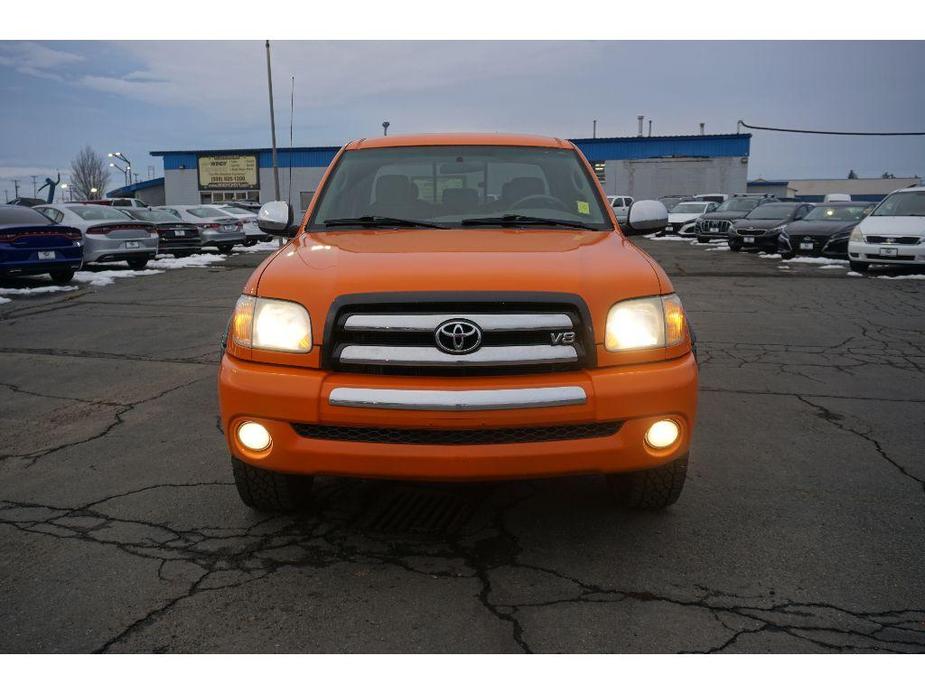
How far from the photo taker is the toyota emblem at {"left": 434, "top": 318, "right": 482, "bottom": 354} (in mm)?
2844

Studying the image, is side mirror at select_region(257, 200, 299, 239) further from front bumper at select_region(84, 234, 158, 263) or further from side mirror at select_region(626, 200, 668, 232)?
front bumper at select_region(84, 234, 158, 263)

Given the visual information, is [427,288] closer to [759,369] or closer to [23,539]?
[23,539]

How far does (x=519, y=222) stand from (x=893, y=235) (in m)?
13.1

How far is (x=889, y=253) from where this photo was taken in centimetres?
1434

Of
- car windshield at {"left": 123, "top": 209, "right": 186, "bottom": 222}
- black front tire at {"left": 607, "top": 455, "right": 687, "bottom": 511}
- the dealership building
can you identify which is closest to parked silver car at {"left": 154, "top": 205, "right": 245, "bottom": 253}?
car windshield at {"left": 123, "top": 209, "right": 186, "bottom": 222}

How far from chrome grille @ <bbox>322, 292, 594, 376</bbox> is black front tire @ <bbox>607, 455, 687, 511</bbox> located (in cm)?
73

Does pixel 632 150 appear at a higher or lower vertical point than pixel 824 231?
higher

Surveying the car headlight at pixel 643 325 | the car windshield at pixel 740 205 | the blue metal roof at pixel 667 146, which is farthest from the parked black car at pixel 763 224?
the blue metal roof at pixel 667 146

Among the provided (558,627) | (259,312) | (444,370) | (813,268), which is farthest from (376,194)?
(813,268)

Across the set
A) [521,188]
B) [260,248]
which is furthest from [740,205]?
[521,188]

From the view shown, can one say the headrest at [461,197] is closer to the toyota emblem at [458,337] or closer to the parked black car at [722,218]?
the toyota emblem at [458,337]

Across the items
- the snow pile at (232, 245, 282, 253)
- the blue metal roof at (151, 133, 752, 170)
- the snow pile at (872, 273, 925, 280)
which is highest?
the blue metal roof at (151, 133, 752, 170)

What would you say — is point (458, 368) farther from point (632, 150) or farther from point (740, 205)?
point (632, 150)

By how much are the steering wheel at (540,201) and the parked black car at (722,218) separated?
2271 centimetres
